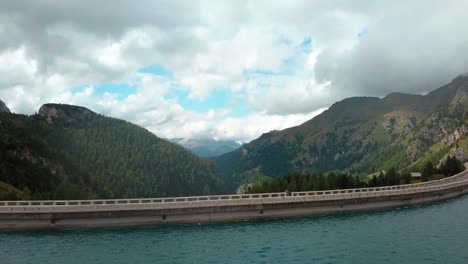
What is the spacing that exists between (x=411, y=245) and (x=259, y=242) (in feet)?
77.2

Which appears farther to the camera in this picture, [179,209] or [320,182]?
[320,182]

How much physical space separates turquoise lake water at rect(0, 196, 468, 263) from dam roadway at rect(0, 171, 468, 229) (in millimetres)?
4179

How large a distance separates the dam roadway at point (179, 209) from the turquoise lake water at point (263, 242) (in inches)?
165

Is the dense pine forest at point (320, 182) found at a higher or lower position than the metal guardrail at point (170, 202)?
higher

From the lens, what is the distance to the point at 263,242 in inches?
2820

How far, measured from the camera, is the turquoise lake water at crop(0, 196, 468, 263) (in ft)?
196

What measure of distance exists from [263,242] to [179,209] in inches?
1139

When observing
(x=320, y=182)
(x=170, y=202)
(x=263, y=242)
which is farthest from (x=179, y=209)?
(x=320, y=182)

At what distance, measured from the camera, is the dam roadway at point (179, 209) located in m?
88.3

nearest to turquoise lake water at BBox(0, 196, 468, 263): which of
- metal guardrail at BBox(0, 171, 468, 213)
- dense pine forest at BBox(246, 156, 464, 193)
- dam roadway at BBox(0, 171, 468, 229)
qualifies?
dam roadway at BBox(0, 171, 468, 229)

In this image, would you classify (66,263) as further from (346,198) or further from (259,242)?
(346,198)

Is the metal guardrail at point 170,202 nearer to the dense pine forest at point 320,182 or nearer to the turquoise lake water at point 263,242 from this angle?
the turquoise lake water at point 263,242

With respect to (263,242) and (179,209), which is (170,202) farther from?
(263,242)

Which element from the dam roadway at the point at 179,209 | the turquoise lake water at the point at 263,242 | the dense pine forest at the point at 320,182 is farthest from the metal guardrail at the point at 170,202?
the dense pine forest at the point at 320,182
